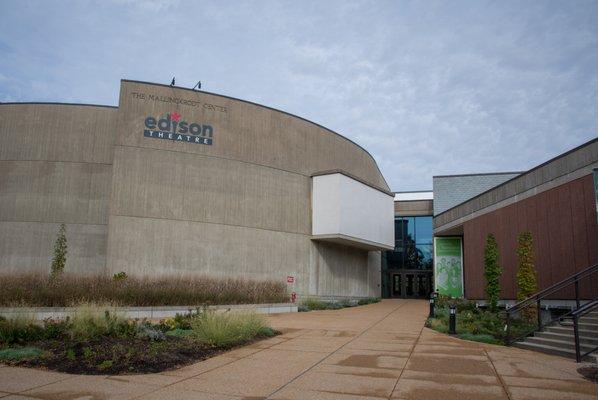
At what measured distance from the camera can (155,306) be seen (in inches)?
765

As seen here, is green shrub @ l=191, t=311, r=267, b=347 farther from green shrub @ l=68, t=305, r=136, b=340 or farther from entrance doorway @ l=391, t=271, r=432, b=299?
entrance doorway @ l=391, t=271, r=432, b=299

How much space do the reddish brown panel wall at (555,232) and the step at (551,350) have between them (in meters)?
4.09

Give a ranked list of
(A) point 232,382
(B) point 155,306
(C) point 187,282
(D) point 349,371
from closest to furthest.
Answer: (A) point 232,382 → (D) point 349,371 → (B) point 155,306 → (C) point 187,282

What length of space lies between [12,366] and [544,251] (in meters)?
17.0

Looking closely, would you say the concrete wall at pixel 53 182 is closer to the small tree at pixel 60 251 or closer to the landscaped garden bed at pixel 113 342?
the small tree at pixel 60 251

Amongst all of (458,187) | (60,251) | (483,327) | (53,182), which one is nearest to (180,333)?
(483,327)

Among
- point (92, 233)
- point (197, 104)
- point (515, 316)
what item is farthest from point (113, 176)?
point (515, 316)

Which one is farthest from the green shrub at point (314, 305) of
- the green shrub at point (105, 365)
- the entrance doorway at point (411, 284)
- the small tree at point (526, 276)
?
the green shrub at point (105, 365)

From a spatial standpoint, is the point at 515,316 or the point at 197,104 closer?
the point at 515,316

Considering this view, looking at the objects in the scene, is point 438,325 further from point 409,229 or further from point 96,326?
point 409,229

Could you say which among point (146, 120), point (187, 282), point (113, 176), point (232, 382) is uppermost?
point (146, 120)

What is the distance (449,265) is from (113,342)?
30.1 metres

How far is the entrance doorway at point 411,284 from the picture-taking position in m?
44.2

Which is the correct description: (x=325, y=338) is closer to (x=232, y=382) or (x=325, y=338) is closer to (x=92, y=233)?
(x=232, y=382)
